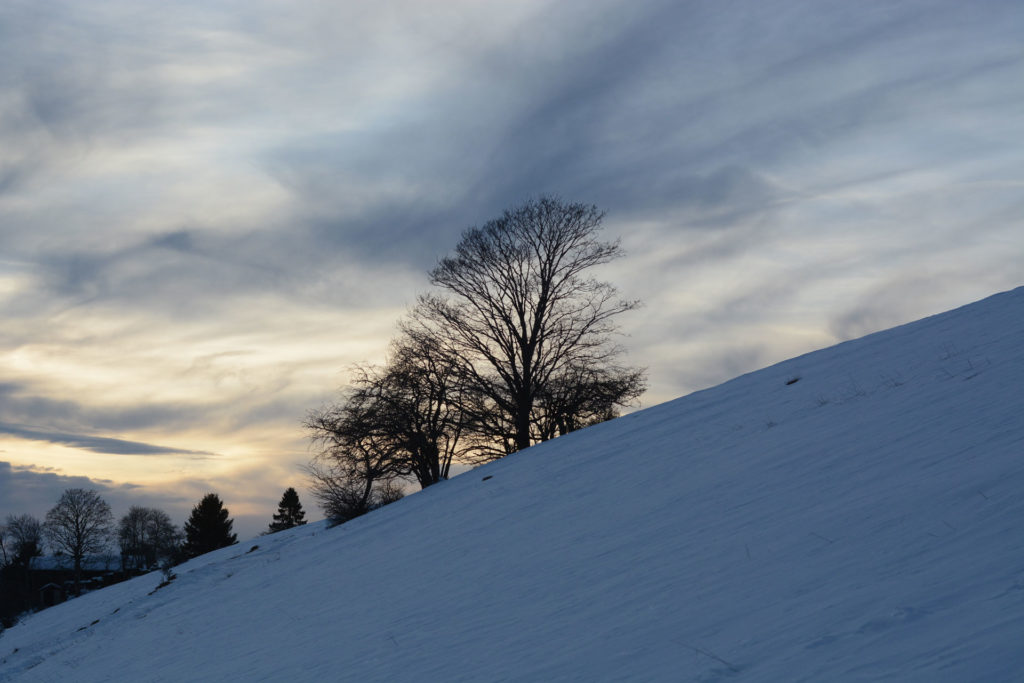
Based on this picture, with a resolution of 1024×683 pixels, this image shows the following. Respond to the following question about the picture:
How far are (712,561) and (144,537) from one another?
382 ft

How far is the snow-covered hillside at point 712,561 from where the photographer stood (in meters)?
4.55

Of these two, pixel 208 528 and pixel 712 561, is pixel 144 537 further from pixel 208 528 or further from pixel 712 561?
pixel 712 561

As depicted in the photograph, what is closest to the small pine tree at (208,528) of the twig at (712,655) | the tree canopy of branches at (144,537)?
the tree canopy of branches at (144,537)

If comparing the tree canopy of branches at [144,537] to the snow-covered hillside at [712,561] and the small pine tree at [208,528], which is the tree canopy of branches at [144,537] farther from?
the snow-covered hillside at [712,561]

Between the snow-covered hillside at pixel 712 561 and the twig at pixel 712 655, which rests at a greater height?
the snow-covered hillside at pixel 712 561

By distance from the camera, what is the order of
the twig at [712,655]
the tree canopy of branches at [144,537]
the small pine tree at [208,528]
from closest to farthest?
the twig at [712,655] → the small pine tree at [208,528] → the tree canopy of branches at [144,537]

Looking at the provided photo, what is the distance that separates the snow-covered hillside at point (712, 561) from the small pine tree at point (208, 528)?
4892 centimetres

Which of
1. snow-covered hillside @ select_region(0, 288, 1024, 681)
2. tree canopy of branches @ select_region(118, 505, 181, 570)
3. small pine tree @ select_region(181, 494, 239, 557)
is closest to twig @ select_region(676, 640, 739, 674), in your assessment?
snow-covered hillside @ select_region(0, 288, 1024, 681)

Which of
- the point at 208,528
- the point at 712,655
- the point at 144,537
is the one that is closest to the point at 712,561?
the point at 712,655

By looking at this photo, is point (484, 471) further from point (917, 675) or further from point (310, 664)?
point (917, 675)

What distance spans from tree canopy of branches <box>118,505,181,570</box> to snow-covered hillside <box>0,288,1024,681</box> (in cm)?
9647

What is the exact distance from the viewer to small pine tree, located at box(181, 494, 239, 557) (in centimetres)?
6253

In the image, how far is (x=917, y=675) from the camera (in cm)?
365

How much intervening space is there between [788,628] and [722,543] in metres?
2.29
